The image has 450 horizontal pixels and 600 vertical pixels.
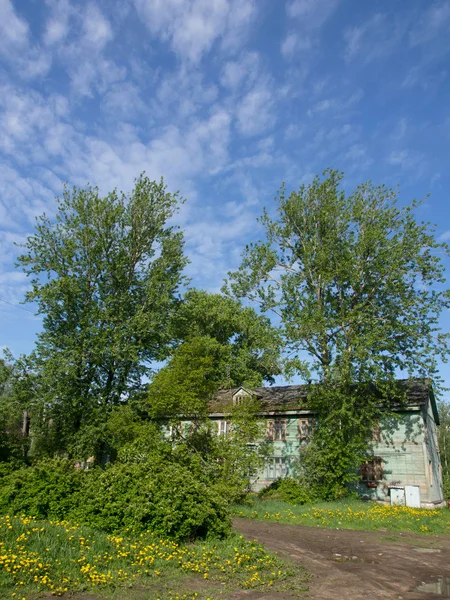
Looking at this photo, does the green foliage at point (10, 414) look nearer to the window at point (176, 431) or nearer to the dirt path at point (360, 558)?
the window at point (176, 431)

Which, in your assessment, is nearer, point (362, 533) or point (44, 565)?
point (44, 565)

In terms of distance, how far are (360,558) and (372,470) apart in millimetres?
18826

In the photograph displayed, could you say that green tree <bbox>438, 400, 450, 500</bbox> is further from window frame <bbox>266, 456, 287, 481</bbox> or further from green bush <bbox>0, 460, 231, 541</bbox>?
green bush <bbox>0, 460, 231, 541</bbox>

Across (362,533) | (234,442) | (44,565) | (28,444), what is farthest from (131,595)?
(28,444)

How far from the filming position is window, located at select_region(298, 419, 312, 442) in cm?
3098

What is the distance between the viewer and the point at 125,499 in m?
10.8

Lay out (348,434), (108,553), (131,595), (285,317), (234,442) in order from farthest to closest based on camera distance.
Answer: (285,317) < (348,434) < (234,442) < (108,553) < (131,595)

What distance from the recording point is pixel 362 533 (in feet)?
50.4

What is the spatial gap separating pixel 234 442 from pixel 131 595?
17.1 meters

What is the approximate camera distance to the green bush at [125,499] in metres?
10.4

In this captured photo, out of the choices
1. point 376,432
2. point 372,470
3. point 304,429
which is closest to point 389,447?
point 376,432

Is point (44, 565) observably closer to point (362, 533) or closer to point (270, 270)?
point (362, 533)

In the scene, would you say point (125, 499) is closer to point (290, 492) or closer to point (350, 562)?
point (350, 562)

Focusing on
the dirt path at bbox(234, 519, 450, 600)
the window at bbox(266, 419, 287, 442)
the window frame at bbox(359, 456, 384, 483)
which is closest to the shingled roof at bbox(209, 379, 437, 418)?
the window at bbox(266, 419, 287, 442)
